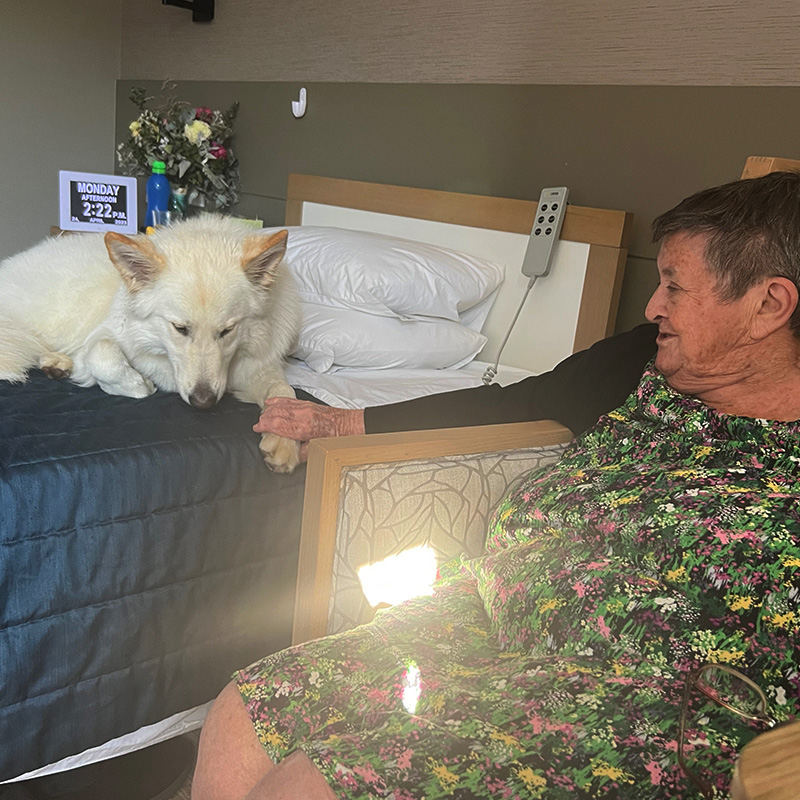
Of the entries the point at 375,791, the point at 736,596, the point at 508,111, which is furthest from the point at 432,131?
the point at 375,791

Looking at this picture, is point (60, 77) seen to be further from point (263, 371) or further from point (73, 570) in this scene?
point (73, 570)

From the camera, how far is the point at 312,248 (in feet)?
7.62

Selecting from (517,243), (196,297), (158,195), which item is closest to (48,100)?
(158,195)

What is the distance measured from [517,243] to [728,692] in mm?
1613

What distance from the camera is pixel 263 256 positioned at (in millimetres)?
1723

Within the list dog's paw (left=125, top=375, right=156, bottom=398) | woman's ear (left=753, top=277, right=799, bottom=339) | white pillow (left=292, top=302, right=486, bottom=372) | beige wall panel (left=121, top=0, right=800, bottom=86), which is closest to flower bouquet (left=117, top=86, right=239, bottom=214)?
beige wall panel (left=121, top=0, right=800, bottom=86)

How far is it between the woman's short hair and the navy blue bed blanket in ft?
2.86

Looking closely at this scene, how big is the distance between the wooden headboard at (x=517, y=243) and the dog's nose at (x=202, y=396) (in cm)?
98

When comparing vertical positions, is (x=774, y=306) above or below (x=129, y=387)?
above

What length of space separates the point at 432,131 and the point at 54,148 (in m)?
Answer: 2.46

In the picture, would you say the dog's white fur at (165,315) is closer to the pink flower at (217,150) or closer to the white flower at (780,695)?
the white flower at (780,695)

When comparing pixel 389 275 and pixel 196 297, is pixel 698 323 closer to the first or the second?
pixel 196 297

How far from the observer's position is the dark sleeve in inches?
54.7

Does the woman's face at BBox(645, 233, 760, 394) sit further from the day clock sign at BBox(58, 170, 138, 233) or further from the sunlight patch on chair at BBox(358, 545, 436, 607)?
the day clock sign at BBox(58, 170, 138, 233)
